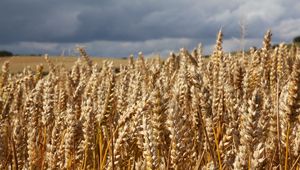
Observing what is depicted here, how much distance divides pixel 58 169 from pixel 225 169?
0.71 m

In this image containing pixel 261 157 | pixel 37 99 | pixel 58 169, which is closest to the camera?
pixel 261 157

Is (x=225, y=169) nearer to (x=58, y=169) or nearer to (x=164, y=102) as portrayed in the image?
(x=164, y=102)

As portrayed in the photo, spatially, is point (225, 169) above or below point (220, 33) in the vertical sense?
below

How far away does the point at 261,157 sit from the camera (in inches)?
44.2

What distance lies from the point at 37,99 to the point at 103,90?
47 cm

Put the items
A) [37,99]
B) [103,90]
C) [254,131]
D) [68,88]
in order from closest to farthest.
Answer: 1. [254,131]
2. [103,90]
3. [37,99]
4. [68,88]

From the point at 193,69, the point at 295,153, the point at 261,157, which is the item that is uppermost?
the point at 193,69

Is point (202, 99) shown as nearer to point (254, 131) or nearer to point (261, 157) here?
point (254, 131)

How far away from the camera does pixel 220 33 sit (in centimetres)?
384

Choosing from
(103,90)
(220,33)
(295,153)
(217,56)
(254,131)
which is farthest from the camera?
Result: (220,33)

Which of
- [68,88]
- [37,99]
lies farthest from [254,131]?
[68,88]

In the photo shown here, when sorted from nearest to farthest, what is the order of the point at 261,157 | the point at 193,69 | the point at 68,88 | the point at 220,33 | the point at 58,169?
the point at 261,157 < the point at 193,69 < the point at 58,169 < the point at 220,33 < the point at 68,88

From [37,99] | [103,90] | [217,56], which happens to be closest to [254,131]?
[103,90]

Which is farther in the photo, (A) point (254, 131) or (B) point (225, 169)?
(B) point (225, 169)
